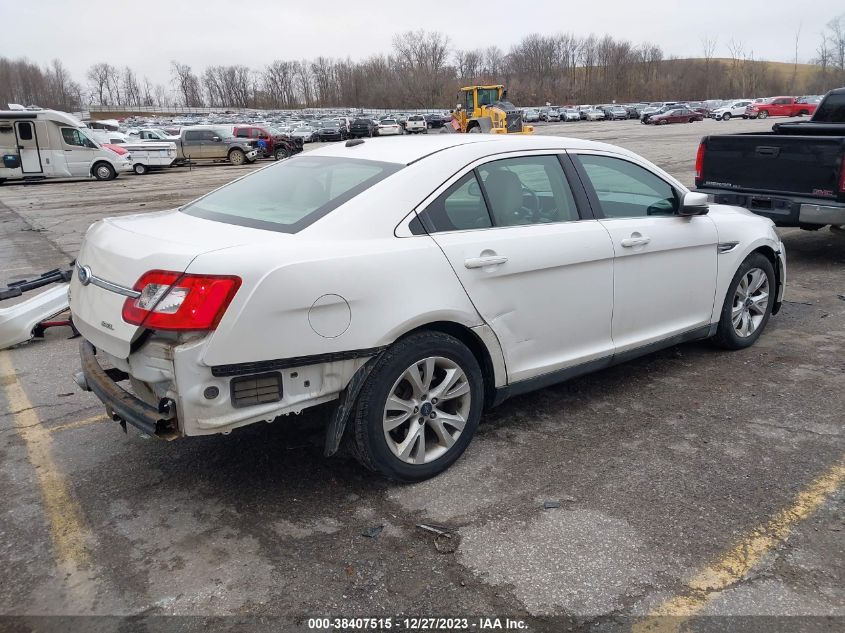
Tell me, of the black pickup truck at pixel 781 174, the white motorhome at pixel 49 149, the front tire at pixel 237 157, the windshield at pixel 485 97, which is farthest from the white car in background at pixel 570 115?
the black pickup truck at pixel 781 174

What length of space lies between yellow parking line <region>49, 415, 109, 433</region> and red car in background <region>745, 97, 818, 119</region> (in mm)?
61105

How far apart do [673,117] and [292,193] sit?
58.2 meters

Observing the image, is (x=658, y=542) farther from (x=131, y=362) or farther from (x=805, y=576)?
(x=131, y=362)

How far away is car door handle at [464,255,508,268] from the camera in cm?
355

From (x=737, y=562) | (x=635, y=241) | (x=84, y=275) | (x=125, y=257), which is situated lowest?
(x=737, y=562)

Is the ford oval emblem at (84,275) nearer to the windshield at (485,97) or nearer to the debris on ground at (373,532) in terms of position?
the debris on ground at (373,532)

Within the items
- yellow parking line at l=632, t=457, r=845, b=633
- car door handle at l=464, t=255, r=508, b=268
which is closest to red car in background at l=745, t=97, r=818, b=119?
yellow parking line at l=632, t=457, r=845, b=633

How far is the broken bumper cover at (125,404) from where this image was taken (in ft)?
9.87

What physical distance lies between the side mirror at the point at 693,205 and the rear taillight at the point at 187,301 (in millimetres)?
3086

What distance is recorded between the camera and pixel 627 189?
4578 mm

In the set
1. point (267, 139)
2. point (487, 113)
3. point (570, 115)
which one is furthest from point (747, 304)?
point (570, 115)

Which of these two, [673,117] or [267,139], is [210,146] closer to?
[267,139]

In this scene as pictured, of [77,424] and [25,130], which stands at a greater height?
[25,130]

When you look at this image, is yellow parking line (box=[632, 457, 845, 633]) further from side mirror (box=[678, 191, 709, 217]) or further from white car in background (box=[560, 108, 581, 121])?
white car in background (box=[560, 108, 581, 121])
